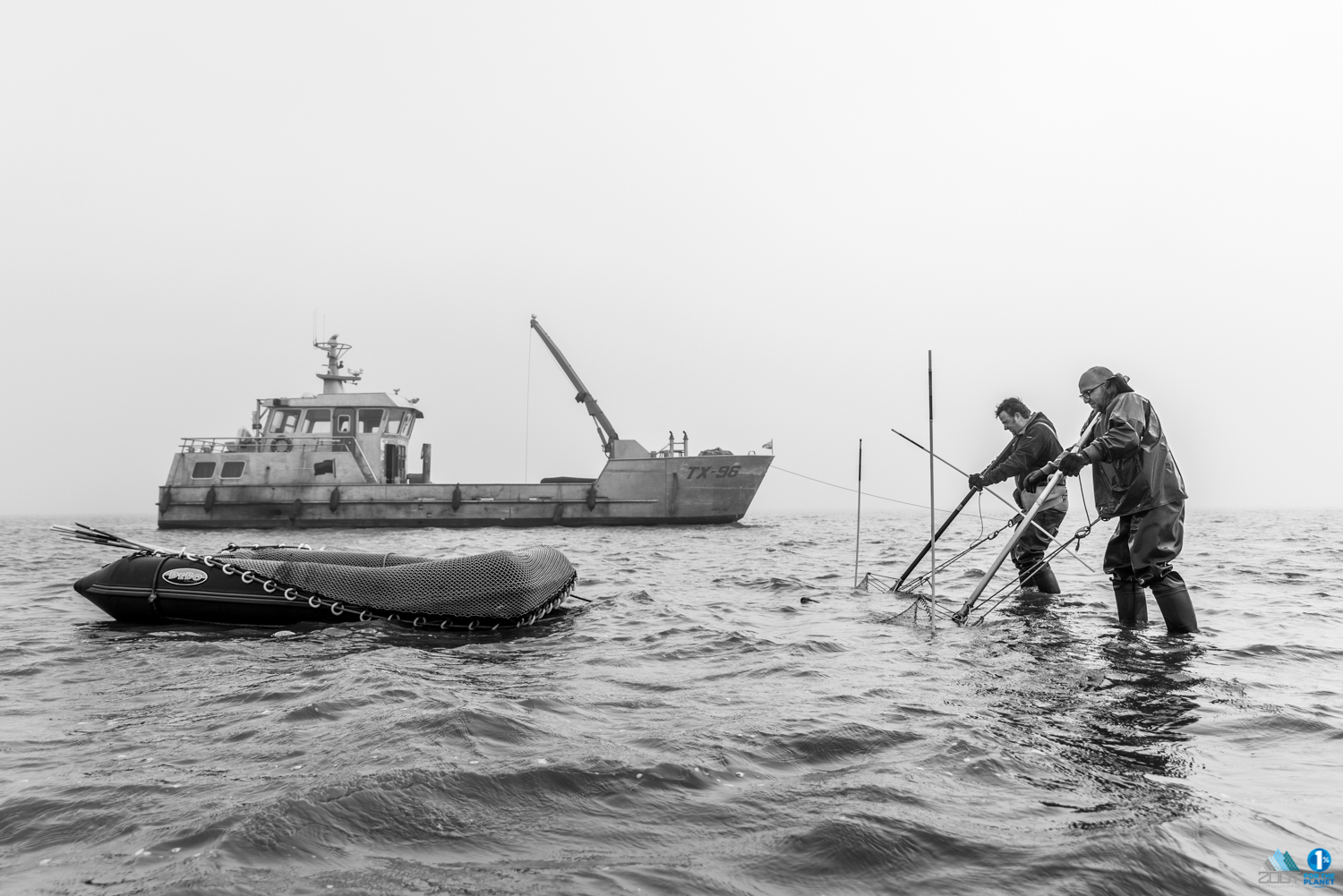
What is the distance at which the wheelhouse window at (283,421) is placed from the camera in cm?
2972

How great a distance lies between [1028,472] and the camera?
8.30 m

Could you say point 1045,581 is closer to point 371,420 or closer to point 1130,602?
point 1130,602

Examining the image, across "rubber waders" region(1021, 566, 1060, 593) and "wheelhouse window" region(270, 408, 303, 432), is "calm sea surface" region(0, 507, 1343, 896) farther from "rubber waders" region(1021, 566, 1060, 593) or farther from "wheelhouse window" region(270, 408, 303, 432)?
"wheelhouse window" region(270, 408, 303, 432)

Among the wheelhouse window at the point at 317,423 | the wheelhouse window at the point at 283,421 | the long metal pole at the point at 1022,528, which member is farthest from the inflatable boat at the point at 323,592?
the wheelhouse window at the point at 283,421

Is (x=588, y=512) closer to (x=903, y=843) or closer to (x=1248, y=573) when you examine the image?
(x=1248, y=573)

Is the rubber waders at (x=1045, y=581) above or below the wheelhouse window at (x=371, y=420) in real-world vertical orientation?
below

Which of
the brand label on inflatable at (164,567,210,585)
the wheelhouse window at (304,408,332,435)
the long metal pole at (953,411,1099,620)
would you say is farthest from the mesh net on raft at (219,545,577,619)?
the wheelhouse window at (304,408,332,435)

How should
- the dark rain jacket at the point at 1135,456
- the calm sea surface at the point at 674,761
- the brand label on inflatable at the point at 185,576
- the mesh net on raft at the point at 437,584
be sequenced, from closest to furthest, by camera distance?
the calm sea surface at the point at 674,761 → the dark rain jacket at the point at 1135,456 → the mesh net on raft at the point at 437,584 → the brand label on inflatable at the point at 185,576

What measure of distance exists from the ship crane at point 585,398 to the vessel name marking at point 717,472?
9.68 feet

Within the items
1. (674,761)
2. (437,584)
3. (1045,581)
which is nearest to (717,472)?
(1045,581)

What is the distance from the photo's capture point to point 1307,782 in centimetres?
305

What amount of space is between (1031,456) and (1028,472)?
0.53 ft

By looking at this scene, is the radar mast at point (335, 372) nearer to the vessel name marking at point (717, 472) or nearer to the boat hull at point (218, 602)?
the vessel name marking at point (717, 472)

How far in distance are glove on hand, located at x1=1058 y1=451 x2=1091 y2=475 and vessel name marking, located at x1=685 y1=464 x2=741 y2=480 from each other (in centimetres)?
2305
